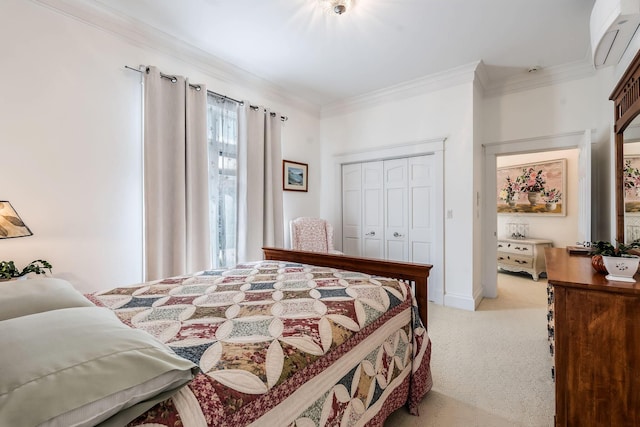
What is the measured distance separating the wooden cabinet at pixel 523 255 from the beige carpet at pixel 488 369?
1.51 meters

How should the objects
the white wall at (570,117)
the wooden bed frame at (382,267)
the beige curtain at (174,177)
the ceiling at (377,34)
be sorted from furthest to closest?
the white wall at (570,117) < the beige curtain at (174,177) < the ceiling at (377,34) < the wooden bed frame at (382,267)

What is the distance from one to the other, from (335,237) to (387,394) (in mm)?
3307

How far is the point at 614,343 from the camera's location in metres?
1.37

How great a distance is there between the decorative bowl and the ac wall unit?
4.82 ft

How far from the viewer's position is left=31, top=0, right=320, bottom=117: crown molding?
2.29 m

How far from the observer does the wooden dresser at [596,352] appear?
4.43 ft

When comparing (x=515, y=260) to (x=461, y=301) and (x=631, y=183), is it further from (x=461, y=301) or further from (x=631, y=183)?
(x=631, y=183)

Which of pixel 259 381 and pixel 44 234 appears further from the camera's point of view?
pixel 44 234

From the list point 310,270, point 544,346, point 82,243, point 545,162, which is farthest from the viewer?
point 545,162

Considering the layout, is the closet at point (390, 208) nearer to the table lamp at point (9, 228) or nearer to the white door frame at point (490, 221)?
the white door frame at point (490, 221)

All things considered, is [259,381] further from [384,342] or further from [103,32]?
[103,32]

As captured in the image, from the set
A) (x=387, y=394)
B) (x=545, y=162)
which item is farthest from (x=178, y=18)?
(x=545, y=162)

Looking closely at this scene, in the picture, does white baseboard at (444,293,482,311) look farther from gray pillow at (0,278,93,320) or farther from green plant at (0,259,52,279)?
green plant at (0,259,52,279)

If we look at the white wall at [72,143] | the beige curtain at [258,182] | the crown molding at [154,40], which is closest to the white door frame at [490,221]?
the beige curtain at [258,182]
